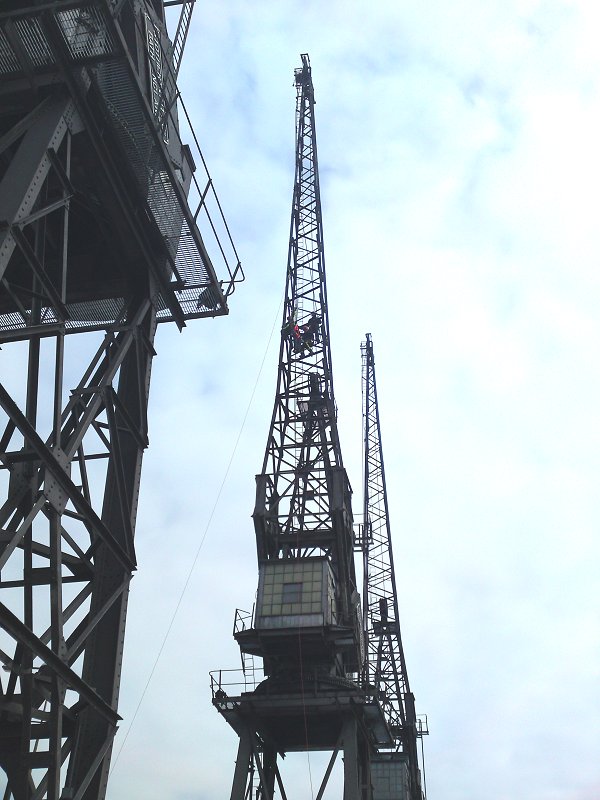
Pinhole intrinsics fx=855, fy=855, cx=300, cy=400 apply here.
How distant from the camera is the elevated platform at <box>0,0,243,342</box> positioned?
1192 cm

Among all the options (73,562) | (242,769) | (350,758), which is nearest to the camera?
(73,562)

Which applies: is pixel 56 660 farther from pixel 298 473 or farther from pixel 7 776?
pixel 298 473

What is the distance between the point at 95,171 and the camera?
46.9 ft

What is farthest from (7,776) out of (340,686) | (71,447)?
(340,686)

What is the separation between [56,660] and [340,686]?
22.4 m

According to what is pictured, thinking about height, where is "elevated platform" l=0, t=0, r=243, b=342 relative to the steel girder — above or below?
above

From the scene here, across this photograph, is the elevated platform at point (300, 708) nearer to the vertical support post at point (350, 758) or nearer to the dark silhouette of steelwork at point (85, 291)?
the vertical support post at point (350, 758)

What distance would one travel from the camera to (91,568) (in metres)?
13.6

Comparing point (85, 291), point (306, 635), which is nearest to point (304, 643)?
point (306, 635)

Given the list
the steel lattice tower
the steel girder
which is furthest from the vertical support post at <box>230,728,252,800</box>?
the steel girder

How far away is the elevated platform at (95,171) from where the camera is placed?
11922 millimetres

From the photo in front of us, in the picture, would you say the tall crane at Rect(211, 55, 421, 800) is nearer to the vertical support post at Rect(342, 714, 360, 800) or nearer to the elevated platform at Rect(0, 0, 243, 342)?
the vertical support post at Rect(342, 714, 360, 800)

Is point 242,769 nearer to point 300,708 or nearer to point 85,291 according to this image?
point 300,708

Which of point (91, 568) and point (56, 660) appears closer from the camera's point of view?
point (56, 660)
